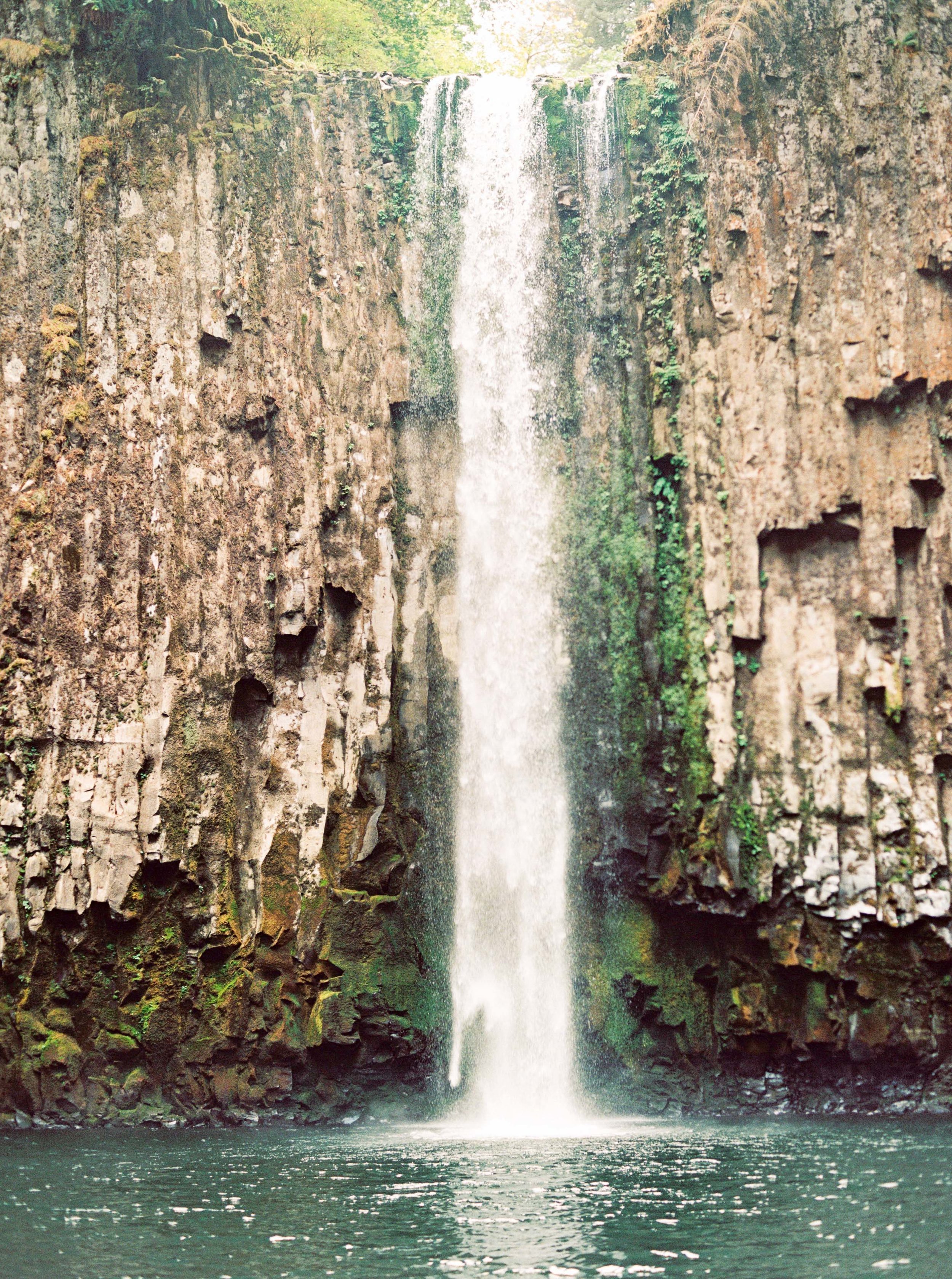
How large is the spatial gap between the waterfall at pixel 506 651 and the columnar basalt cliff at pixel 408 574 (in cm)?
29

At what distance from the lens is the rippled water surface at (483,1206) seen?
6.89 m

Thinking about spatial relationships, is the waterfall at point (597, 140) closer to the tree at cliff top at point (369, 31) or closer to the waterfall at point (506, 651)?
the waterfall at point (506, 651)

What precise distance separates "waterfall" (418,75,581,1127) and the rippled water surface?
2.40 meters

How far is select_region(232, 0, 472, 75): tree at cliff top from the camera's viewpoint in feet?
70.2

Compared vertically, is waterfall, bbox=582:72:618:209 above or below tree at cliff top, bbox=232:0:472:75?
below

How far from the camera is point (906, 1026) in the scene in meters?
13.2

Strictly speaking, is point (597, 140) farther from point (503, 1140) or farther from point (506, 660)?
point (503, 1140)

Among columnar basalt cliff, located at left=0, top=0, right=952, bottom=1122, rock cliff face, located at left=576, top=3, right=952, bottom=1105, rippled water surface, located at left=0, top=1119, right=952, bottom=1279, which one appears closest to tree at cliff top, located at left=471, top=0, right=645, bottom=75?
columnar basalt cliff, located at left=0, top=0, right=952, bottom=1122

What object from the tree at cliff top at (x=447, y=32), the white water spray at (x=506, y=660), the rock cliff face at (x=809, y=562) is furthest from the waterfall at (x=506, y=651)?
the tree at cliff top at (x=447, y=32)

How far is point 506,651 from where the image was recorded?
1516 centimetres

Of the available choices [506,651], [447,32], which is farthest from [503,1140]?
[447,32]

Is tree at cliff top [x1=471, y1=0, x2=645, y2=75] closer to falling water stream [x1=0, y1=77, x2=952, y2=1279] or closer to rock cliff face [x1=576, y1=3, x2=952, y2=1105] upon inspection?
falling water stream [x1=0, y1=77, x2=952, y2=1279]

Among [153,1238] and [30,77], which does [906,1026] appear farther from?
[30,77]

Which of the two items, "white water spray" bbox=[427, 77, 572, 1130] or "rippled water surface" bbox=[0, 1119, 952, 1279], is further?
"white water spray" bbox=[427, 77, 572, 1130]
